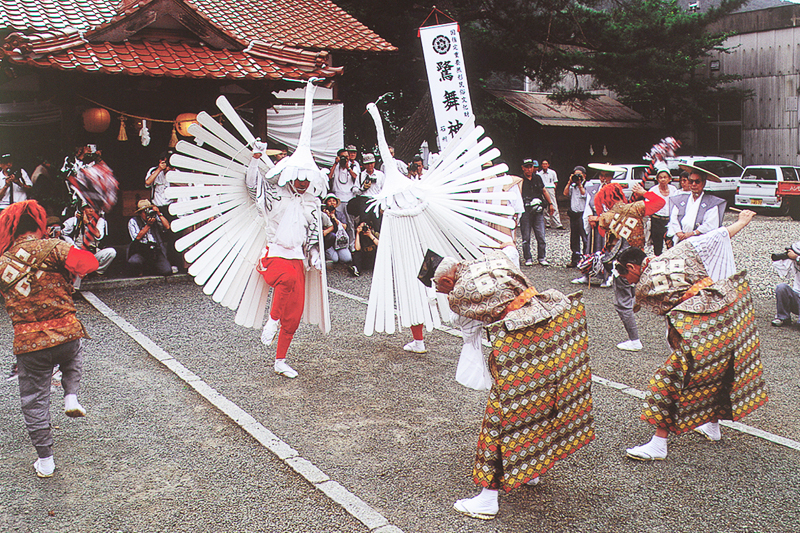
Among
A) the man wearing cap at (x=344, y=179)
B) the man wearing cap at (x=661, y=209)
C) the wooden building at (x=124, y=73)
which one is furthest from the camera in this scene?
the man wearing cap at (x=344, y=179)

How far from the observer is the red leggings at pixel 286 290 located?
5.69 metres

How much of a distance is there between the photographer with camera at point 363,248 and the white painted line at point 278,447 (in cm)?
431

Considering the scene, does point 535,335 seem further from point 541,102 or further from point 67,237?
point 541,102

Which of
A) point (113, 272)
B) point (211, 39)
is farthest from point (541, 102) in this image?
point (113, 272)

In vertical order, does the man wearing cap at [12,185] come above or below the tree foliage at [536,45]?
below

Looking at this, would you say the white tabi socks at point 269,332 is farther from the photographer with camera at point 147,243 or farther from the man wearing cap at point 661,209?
the man wearing cap at point 661,209

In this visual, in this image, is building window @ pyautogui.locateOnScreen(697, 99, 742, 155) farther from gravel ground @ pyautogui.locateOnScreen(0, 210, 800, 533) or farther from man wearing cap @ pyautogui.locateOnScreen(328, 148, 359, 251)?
gravel ground @ pyautogui.locateOnScreen(0, 210, 800, 533)

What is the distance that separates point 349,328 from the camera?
292 inches

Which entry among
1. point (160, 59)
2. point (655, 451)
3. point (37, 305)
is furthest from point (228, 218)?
point (160, 59)

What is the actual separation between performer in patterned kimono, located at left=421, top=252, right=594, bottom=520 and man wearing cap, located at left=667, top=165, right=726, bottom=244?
3859mm

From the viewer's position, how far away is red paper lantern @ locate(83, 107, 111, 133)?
10.0 metres

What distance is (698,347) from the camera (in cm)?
380

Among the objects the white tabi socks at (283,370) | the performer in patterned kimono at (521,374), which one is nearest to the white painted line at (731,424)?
the performer in patterned kimono at (521,374)

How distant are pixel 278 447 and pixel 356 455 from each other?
0.53m
